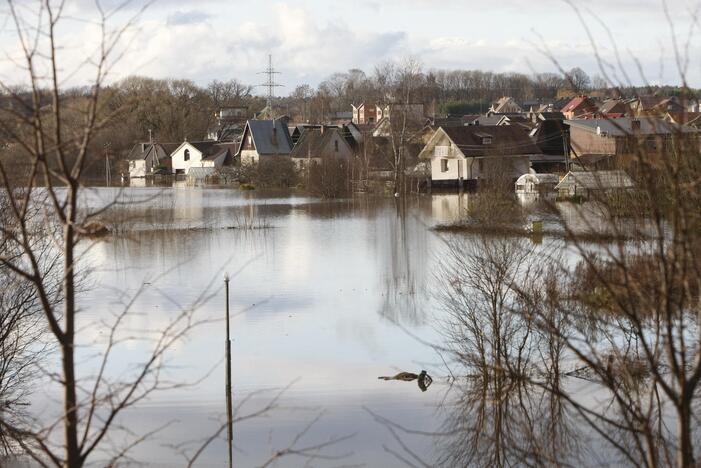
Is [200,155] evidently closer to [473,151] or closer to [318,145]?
[318,145]

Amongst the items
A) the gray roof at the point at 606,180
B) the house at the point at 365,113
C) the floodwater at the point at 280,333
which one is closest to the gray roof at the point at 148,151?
the house at the point at 365,113

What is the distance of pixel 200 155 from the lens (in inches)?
2281

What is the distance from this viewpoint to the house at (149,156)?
60625mm

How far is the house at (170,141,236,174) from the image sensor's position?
186 ft

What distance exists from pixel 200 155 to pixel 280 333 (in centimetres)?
4627

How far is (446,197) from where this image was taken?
35875mm

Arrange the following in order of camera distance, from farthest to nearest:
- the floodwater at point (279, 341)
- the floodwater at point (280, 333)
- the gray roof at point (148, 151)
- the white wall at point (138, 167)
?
1. the gray roof at point (148, 151)
2. the white wall at point (138, 167)
3. the floodwater at point (280, 333)
4. the floodwater at point (279, 341)

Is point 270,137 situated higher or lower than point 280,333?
higher

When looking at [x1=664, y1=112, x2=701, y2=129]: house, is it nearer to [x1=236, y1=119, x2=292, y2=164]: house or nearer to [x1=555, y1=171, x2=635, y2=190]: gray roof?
[x1=555, y1=171, x2=635, y2=190]: gray roof

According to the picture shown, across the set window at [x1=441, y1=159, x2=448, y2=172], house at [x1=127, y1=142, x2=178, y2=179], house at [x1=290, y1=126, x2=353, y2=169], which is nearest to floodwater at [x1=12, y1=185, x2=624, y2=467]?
window at [x1=441, y1=159, x2=448, y2=172]

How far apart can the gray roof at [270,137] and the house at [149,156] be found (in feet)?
34.6

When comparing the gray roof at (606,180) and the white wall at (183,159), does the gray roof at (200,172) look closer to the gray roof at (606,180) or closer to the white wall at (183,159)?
the white wall at (183,159)

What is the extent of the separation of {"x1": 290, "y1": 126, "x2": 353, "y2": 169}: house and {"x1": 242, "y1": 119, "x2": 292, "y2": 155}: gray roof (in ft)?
4.76

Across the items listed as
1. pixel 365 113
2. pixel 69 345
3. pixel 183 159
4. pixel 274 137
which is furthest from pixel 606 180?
pixel 365 113
